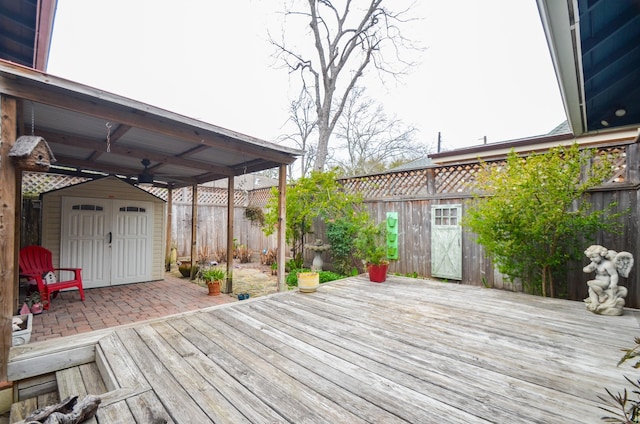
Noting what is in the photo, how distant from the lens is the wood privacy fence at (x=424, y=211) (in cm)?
357

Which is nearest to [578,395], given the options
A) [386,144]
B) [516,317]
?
[516,317]

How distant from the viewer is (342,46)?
10.1 m

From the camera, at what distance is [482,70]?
9930 mm

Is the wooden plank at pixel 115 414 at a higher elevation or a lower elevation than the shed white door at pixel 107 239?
lower

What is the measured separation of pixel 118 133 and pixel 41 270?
2.74 m

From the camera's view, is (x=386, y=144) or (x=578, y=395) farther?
(x=386, y=144)

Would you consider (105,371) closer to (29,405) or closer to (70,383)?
(70,383)

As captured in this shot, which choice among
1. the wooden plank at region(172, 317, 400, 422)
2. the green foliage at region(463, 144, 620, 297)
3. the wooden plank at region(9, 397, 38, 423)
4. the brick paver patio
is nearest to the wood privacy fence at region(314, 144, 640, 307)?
the green foliage at region(463, 144, 620, 297)

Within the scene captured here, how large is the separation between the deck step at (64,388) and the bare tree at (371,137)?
1329 centimetres

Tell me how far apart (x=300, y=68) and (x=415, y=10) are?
432 centimetres

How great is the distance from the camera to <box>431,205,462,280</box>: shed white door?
4.99 metres

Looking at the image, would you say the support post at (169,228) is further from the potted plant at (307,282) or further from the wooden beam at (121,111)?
the potted plant at (307,282)

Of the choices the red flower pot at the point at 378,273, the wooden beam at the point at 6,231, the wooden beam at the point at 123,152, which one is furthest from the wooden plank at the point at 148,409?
the red flower pot at the point at 378,273

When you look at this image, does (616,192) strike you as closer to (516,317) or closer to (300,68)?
(516,317)
